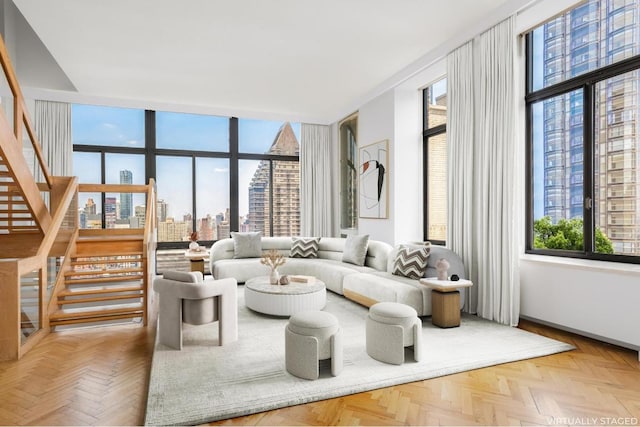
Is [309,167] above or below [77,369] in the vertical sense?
above

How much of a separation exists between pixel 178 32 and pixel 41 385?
147 inches

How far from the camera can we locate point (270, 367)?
2885 mm

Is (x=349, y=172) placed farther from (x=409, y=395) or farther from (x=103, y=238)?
(x=409, y=395)

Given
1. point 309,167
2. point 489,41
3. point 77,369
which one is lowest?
point 77,369

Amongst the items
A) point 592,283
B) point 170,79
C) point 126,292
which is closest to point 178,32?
point 170,79

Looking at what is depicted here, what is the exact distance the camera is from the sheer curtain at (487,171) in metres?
4.05

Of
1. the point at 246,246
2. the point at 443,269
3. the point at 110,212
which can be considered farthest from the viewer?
the point at 110,212

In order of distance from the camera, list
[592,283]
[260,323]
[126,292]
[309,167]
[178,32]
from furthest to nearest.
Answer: [309,167] → [126,292] → [178,32] → [260,323] → [592,283]

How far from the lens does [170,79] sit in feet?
19.7

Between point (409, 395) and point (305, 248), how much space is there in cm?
428

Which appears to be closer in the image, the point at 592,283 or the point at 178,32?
the point at 592,283

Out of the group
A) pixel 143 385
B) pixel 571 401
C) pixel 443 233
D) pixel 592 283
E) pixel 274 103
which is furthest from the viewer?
pixel 274 103

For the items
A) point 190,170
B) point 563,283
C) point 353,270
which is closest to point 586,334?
point 563,283

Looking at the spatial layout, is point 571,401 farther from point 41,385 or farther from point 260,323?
point 41,385
